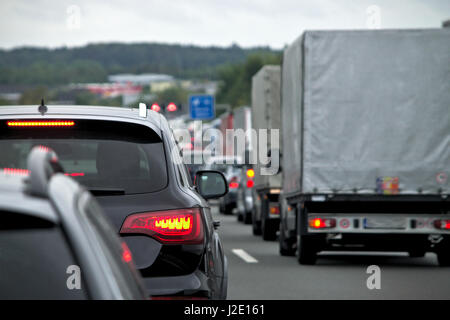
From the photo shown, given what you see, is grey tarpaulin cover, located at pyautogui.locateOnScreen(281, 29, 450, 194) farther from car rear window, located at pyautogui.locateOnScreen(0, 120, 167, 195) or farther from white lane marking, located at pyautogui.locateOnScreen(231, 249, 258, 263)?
car rear window, located at pyautogui.locateOnScreen(0, 120, 167, 195)

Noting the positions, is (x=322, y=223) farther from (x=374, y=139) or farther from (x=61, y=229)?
(x=61, y=229)

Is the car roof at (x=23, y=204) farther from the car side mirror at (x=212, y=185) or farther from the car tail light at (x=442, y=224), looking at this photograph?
the car tail light at (x=442, y=224)

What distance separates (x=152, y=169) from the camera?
5645mm

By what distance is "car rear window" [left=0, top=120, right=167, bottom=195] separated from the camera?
554 centimetres

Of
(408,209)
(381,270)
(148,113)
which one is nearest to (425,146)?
(408,209)

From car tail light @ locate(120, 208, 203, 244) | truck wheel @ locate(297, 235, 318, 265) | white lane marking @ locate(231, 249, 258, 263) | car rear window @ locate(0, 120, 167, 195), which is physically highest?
car rear window @ locate(0, 120, 167, 195)

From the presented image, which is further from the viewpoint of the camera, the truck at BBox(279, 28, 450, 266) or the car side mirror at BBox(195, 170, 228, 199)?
the truck at BBox(279, 28, 450, 266)

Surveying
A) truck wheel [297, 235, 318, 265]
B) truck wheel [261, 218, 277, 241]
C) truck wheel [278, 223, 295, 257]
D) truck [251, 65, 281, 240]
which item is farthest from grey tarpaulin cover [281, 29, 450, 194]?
truck wheel [261, 218, 277, 241]

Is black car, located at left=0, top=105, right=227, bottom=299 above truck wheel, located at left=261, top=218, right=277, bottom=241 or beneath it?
above

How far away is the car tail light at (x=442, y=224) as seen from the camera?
15266 millimetres

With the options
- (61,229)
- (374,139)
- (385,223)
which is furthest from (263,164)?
(61,229)

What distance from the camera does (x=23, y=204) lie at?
2637 mm
